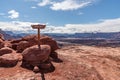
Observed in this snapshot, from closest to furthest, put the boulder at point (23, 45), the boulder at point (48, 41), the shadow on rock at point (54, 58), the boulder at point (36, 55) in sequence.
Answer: the boulder at point (36, 55), the shadow on rock at point (54, 58), the boulder at point (23, 45), the boulder at point (48, 41)

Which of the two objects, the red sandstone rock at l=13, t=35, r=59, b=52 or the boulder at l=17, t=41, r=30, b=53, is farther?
the boulder at l=17, t=41, r=30, b=53

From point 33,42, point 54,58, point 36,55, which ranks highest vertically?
point 33,42

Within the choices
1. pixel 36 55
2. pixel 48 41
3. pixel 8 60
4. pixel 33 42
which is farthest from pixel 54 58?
pixel 8 60

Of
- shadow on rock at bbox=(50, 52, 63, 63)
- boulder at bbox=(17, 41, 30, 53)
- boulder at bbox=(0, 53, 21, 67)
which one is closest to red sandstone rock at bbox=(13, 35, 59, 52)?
boulder at bbox=(17, 41, 30, 53)

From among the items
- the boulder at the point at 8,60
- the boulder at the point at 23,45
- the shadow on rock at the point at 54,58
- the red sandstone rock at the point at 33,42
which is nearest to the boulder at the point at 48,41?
the red sandstone rock at the point at 33,42

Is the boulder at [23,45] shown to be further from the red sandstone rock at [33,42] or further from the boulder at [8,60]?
the boulder at [8,60]

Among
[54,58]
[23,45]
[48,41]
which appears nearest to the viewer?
[23,45]

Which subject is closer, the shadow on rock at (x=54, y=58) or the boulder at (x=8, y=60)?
the boulder at (x=8, y=60)

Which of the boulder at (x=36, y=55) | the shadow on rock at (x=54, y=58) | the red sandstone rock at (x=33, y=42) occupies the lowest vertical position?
the shadow on rock at (x=54, y=58)

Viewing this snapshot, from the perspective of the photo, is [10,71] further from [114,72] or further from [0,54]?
[114,72]

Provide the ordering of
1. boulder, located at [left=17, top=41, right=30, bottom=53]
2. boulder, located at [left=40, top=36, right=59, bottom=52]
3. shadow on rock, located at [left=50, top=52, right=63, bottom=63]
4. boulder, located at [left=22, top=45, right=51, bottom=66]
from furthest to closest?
boulder, located at [left=40, top=36, right=59, bottom=52] < boulder, located at [left=17, top=41, right=30, bottom=53] < shadow on rock, located at [left=50, top=52, right=63, bottom=63] < boulder, located at [left=22, top=45, right=51, bottom=66]

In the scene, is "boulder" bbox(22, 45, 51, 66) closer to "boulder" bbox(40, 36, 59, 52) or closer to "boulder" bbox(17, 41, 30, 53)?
"boulder" bbox(17, 41, 30, 53)

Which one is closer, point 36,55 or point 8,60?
point 36,55

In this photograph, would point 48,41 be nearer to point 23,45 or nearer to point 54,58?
point 54,58
